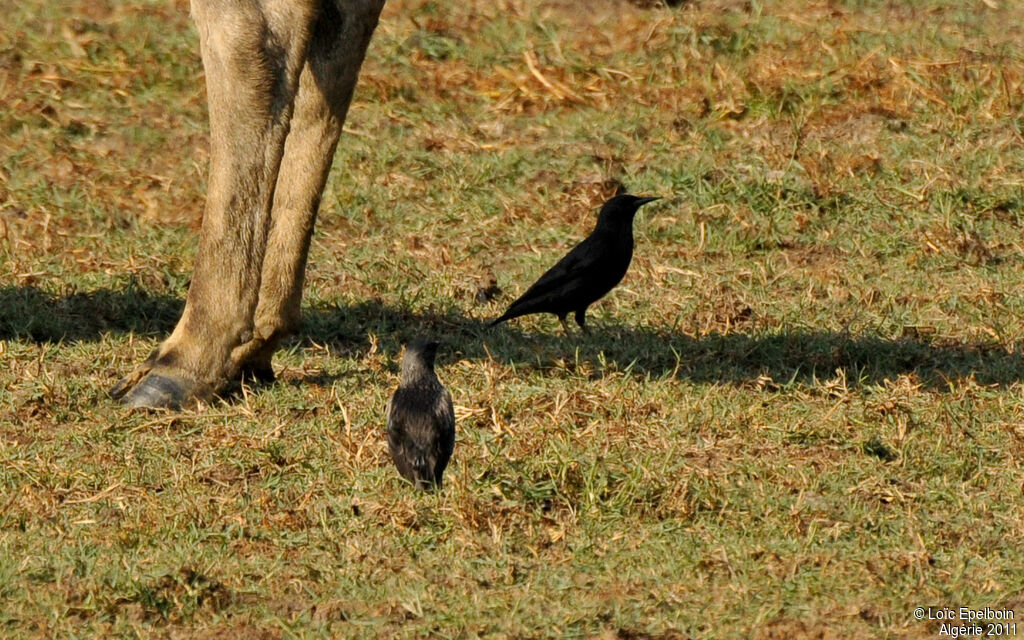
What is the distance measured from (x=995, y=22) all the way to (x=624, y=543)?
22.4ft

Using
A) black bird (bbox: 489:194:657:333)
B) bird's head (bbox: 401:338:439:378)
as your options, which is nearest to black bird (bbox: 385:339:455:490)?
bird's head (bbox: 401:338:439:378)

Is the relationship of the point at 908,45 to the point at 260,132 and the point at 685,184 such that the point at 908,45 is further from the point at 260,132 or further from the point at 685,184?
the point at 260,132

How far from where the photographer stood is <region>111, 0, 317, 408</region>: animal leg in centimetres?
577

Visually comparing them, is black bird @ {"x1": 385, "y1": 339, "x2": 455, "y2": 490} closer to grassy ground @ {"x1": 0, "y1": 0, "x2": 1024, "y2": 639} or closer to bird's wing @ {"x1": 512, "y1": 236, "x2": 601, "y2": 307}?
grassy ground @ {"x1": 0, "y1": 0, "x2": 1024, "y2": 639}

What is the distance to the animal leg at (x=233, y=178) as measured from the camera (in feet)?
18.9

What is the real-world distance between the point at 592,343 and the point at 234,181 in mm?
1876

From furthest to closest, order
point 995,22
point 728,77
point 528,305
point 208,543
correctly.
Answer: point 995,22
point 728,77
point 528,305
point 208,543

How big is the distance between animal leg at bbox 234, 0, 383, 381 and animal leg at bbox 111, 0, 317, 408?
0.72ft

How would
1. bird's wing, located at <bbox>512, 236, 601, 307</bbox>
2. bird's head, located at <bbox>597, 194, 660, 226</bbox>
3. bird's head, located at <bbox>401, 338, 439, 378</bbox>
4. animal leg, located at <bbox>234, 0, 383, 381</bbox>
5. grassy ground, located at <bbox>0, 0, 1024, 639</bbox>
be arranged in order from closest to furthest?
grassy ground, located at <bbox>0, 0, 1024, 639</bbox>
bird's head, located at <bbox>401, 338, 439, 378</bbox>
animal leg, located at <bbox>234, 0, 383, 381</bbox>
bird's wing, located at <bbox>512, 236, 601, 307</bbox>
bird's head, located at <bbox>597, 194, 660, 226</bbox>

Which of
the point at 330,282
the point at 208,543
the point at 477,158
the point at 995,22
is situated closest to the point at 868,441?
the point at 208,543

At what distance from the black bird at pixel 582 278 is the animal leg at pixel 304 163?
1.09 meters

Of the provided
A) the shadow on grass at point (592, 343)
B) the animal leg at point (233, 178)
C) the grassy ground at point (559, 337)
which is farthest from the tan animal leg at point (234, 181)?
the shadow on grass at point (592, 343)

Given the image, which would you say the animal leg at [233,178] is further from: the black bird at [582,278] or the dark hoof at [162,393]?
the black bird at [582,278]

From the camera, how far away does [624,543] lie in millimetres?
5164
